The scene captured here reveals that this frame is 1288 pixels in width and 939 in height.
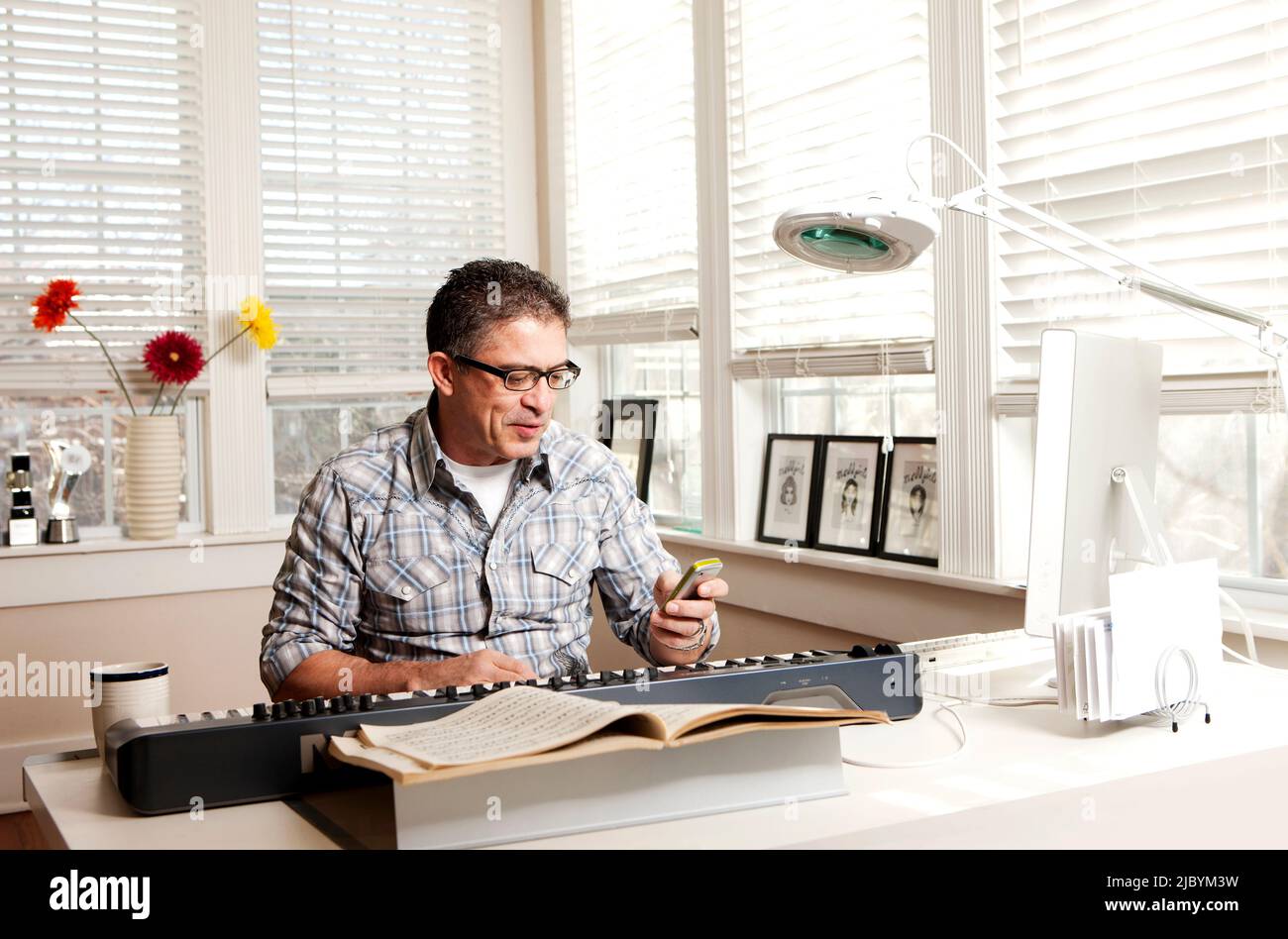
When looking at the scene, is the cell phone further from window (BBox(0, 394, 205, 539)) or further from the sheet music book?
window (BBox(0, 394, 205, 539))

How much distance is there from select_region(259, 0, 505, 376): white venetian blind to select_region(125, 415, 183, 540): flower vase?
0.46 meters

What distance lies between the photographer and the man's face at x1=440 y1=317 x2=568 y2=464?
6.73ft

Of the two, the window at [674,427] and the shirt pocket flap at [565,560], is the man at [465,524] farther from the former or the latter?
the window at [674,427]

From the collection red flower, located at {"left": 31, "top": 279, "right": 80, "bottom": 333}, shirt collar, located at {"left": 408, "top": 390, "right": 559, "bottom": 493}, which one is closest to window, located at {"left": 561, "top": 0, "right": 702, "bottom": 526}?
shirt collar, located at {"left": 408, "top": 390, "right": 559, "bottom": 493}

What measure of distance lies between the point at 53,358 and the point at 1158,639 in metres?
3.12

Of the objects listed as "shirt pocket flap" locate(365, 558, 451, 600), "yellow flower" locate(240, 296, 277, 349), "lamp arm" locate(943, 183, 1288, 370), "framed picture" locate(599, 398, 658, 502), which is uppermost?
"yellow flower" locate(240, 296, 277, 349)

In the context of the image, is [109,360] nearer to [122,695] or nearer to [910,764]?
[122,695]

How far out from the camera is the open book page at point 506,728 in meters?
1.06

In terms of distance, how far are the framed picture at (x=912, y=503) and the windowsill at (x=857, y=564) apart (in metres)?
0.04

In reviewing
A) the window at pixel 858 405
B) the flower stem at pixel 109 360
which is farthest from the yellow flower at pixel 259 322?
the window at pixel 858 405

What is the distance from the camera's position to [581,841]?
1.10 meters
